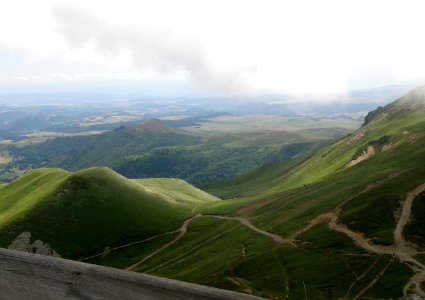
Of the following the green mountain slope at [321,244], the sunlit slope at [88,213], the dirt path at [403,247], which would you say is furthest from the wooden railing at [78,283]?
the sunlit slope at [88,213]

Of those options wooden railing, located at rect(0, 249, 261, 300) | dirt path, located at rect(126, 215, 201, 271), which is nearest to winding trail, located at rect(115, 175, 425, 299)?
dirt path, located at rect(126, 215, 201, 271)

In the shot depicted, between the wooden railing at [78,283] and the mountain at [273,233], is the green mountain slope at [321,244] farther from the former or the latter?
the wooden railing at [78,283]

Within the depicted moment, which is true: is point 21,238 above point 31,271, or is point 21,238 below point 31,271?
below

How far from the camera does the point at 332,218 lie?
11425 cm

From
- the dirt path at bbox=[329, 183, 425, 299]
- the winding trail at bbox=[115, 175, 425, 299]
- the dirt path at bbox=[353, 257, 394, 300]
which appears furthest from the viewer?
the winding trail at bbox=[115, 175, 425, 299]

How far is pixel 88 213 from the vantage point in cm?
15712

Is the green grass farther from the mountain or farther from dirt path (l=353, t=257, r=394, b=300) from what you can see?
dirt path (l=353, t=257, r=394, b=300)

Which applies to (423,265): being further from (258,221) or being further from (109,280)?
(109,280)

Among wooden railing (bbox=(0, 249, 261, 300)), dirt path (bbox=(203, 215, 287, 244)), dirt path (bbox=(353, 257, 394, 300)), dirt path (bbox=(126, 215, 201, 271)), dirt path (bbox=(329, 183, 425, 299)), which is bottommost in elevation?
dirt path (bbox=(126, 215, 201, 271))

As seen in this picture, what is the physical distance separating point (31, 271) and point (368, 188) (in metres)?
134

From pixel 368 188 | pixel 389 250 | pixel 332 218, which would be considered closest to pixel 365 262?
pixel 389 250

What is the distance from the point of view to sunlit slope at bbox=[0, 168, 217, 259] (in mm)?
143000

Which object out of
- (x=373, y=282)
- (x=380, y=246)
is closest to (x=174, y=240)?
(x=380, y=246)

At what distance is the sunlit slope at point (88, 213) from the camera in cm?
14300
